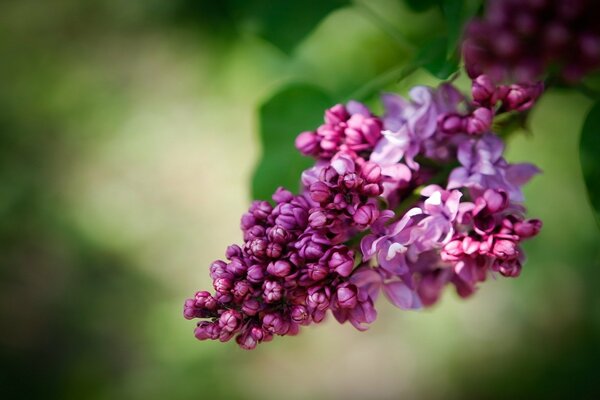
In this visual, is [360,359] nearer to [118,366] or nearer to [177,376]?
[177,376]

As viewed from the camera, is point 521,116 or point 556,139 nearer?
point 521,116

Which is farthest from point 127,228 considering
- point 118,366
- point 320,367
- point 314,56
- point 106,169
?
point 314,56

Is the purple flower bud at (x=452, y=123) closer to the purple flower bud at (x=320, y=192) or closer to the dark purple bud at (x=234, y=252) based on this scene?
Result: the purple flower bud at (x=320, y=192)

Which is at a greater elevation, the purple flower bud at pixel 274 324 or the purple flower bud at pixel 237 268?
the purple flower bud at pixel 237 268

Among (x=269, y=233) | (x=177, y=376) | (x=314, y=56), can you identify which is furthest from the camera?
(x=177, y=376)

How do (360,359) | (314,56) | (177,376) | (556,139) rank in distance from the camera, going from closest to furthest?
1. (314,56)
2. (556,139)
3. (177,376)
4. (360,359)

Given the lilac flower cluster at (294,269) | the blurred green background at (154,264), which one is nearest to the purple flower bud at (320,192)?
the lilac flower cluster at (294,269)

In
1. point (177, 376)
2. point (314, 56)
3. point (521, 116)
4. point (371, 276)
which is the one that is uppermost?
point (521, 116)

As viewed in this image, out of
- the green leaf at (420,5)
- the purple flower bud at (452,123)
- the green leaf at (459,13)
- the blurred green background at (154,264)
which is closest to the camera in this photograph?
the green leaf at (459,13)
